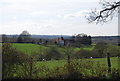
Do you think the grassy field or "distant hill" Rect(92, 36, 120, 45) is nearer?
the grassy field

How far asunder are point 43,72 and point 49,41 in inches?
56.0

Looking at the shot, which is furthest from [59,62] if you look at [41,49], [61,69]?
[41,49]

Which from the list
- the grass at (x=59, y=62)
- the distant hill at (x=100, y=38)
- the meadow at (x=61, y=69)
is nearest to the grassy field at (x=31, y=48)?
the meadow at (x=61, y=69)

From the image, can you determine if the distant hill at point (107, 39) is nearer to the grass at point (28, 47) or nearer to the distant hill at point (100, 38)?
the distant hill at point (100, 38)

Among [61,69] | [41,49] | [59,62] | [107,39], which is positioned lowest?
[61,69]

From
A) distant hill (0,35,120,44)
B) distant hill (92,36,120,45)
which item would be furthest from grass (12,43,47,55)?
distant hill (92,36,120,45)

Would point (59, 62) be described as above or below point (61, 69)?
above

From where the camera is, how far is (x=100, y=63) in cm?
698

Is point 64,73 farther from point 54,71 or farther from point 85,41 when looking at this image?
point 85,41

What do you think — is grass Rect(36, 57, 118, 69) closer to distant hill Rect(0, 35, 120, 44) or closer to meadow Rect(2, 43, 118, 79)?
meadow Rect(2, 43, 118, 79)

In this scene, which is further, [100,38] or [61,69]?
[100,38]

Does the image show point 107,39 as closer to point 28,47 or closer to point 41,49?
point 41,49

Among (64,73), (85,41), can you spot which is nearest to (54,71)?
(64,73)

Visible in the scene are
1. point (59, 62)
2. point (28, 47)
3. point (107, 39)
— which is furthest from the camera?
point (107, 39)
